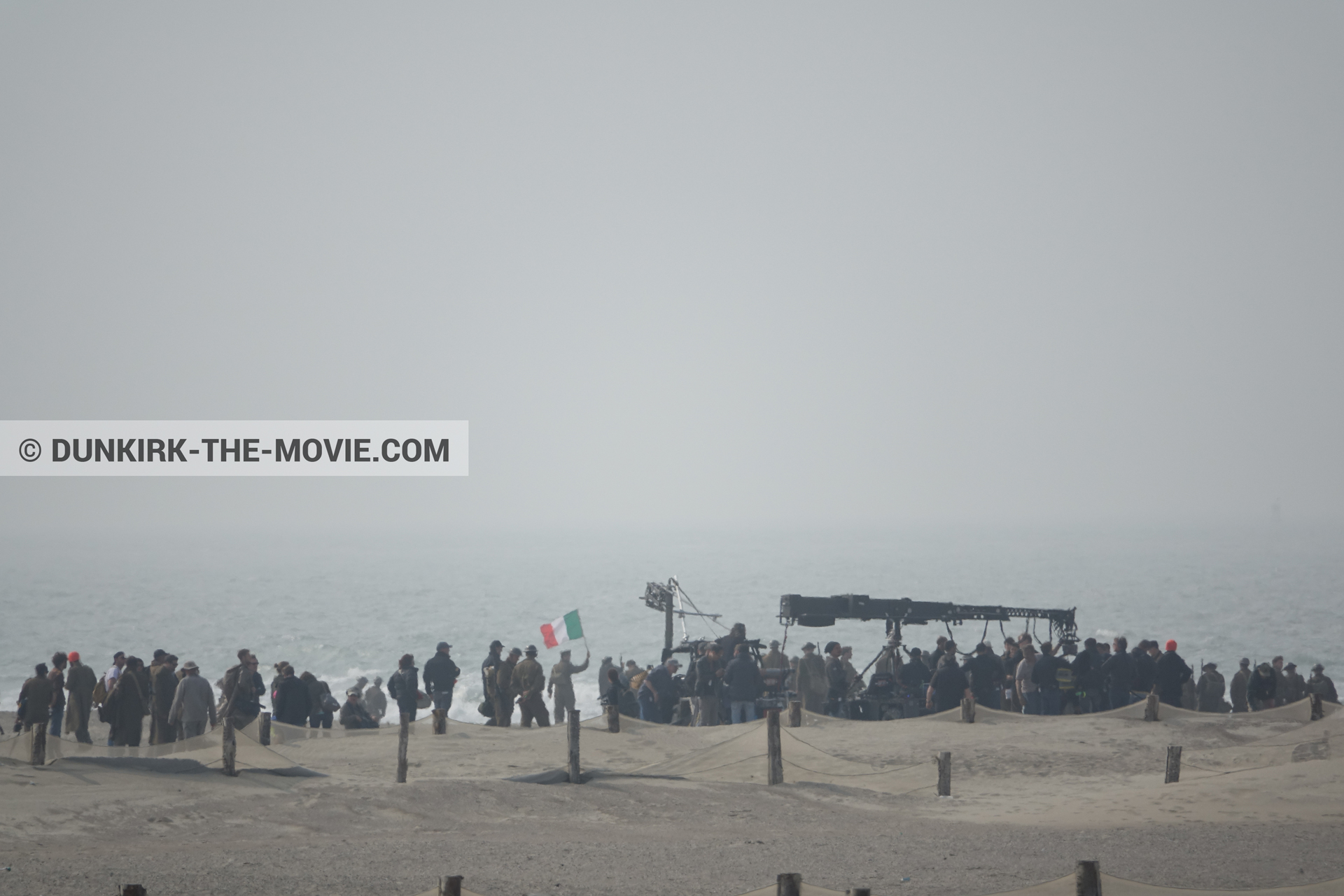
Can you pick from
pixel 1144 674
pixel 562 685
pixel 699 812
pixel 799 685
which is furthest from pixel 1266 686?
pixel 562 685

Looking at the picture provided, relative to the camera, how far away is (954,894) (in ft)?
37.8

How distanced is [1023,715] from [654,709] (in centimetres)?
606

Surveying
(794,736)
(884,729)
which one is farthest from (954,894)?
(884,729)

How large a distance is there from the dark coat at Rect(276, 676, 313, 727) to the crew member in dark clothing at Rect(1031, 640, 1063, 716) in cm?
1187

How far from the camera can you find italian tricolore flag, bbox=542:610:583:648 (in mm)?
27266

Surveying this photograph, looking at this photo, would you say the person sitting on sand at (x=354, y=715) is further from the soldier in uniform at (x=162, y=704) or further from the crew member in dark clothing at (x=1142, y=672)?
the crew member in dark clothing at (x=1142, y=672)

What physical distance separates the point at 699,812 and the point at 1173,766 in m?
6.16

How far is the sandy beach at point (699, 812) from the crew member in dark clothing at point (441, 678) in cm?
145

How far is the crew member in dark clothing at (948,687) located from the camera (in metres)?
21.2

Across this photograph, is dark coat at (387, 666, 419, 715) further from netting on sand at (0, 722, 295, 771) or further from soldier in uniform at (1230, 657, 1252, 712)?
soldier in uniform at (1230, 657, 1252, 712)

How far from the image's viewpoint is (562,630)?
90.3ft

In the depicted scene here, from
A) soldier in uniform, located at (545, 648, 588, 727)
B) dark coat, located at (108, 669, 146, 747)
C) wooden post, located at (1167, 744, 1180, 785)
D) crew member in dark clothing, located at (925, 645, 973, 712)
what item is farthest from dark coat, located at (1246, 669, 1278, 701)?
dark coat, located at (108, 669, 146, 747)

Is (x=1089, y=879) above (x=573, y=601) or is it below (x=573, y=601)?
above

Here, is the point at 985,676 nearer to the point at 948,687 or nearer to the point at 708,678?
the point at 948,687
